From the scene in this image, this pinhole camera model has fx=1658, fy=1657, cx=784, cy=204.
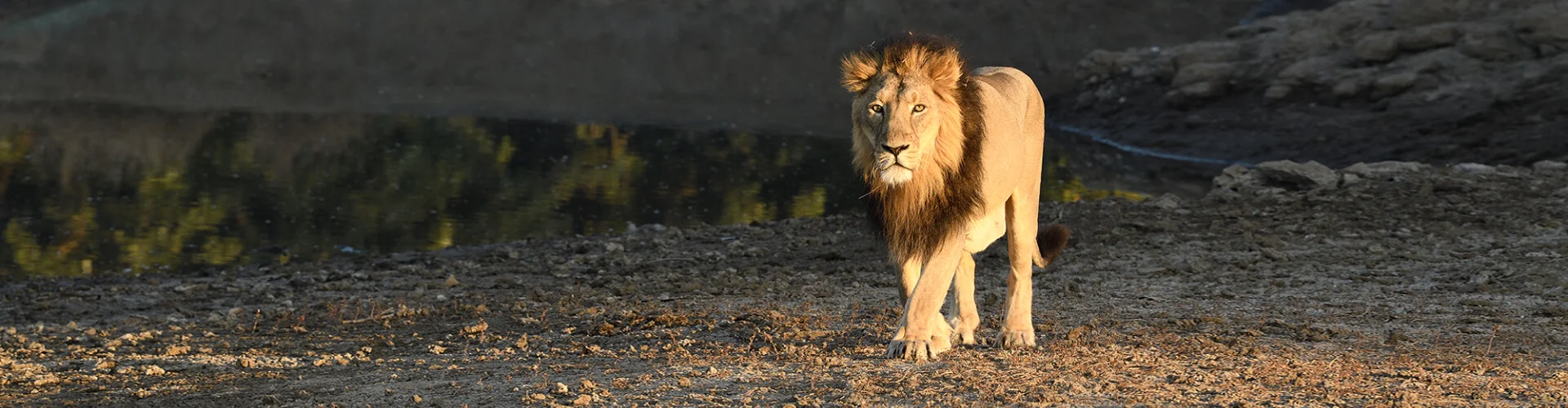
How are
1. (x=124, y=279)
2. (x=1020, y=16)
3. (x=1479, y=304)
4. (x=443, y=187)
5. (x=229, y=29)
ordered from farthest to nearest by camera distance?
(x=1020, y=16), (x=229, y=29), (x=443, y=187), (x=124, y=279), (x=1479, y=304)

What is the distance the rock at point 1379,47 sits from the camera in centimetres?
2648

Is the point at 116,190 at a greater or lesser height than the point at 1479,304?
lesser

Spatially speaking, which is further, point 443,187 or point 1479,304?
point 443,187

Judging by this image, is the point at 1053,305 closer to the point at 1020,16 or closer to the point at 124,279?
the point at 124,279

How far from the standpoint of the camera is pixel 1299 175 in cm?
1457

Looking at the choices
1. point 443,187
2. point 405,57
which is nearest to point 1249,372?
point 443,187

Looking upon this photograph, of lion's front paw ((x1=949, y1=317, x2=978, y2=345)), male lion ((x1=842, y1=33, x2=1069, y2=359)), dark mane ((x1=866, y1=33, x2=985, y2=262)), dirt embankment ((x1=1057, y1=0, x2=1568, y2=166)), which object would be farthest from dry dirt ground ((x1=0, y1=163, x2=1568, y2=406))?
dirt embankment ((x1=1057, y1=0, x2=1568, y2=166))

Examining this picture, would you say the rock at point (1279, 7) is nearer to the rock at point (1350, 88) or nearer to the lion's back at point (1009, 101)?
the rock at point (1350, 88)

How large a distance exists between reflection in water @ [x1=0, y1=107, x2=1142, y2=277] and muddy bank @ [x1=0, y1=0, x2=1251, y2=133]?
10.5 ft

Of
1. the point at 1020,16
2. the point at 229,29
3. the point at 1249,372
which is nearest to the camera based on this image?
the point at 1249,372

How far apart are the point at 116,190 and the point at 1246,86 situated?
17763mm

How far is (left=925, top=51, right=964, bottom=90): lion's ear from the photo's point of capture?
21.2 feet

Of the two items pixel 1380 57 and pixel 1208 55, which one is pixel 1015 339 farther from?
pixel 1208 55

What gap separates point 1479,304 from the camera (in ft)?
28.4
